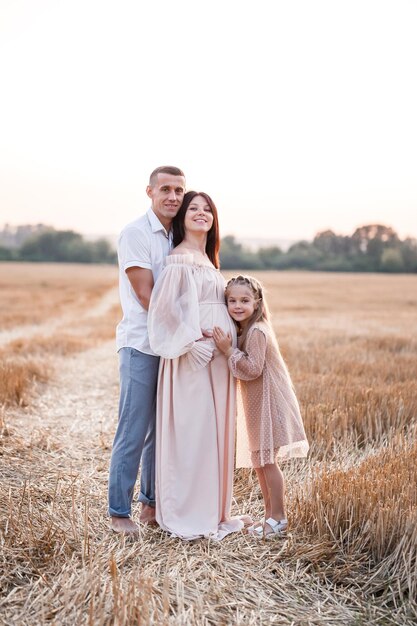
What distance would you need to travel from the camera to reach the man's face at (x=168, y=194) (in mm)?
4297

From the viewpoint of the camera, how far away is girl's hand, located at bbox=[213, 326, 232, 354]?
4.21m

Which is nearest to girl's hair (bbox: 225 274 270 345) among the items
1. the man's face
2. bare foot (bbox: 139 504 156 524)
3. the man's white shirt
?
the man's white shirt

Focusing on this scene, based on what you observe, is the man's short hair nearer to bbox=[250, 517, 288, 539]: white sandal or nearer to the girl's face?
the girl's face

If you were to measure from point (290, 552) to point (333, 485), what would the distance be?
528 mm

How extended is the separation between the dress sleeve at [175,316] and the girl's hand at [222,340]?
0.27 ft

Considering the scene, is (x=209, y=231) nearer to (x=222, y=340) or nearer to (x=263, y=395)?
(x=222, y=340)

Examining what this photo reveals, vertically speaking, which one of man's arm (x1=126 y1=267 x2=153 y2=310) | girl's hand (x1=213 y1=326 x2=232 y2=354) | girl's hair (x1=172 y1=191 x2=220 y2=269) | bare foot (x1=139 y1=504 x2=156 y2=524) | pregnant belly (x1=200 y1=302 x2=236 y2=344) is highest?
girl's hair (x1=172 y1=191 x2=220 y2=269)

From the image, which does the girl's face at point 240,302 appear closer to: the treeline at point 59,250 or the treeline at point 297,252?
the treeline at point 297,252

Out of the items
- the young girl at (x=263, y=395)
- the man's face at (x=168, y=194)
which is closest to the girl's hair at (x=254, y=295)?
the young girl at (x=263, y=395)

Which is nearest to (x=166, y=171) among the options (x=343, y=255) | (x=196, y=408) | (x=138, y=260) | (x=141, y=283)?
(x=138, y=260)

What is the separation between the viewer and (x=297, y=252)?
287 feet

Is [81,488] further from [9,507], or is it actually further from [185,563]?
[185,563]

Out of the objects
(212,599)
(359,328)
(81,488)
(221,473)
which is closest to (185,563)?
(212,599)

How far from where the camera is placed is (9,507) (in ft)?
13.2
